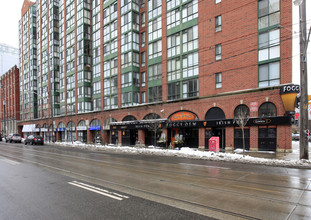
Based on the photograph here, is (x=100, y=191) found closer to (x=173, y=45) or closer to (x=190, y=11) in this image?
(x=173, y=45)

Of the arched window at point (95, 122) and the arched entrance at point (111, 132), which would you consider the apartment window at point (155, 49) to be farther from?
the arched window at point (95, 122)

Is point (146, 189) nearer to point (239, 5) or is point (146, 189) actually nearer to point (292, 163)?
point (292, 163)

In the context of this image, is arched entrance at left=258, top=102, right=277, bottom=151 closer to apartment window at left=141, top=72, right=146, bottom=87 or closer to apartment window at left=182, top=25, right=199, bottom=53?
apartment window at left=182, top=25, right=199, bottom=53

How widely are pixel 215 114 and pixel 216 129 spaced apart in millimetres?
1678

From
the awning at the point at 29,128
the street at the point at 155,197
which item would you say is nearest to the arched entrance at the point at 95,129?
the awning at the point at 29,128

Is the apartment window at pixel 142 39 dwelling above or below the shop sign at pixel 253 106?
above

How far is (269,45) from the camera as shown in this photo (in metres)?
18.8

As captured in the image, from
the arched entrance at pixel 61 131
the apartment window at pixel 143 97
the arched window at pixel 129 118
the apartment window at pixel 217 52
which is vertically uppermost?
the apartment window at pixel 217 52

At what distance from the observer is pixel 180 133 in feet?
83.7

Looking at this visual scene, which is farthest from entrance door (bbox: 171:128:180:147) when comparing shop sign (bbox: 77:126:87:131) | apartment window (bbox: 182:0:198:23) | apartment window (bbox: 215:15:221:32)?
shop sign (bbox: 77:126:87:131)

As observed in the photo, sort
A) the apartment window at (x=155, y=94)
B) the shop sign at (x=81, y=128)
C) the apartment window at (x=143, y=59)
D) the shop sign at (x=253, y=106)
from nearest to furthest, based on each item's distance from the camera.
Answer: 1. the shop sign at (x=253, y=106)
2. the apartment window at (x=155, y=94)
3. the apartment window at (x=143, y=59)
4. the shop sign at (x=81, y=128)

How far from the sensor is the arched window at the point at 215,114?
21641 millimetres

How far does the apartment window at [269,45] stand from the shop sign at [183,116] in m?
8.95

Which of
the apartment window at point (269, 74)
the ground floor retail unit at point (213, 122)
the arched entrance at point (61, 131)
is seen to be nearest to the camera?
the ground floor retail unit at point (213, 122)
